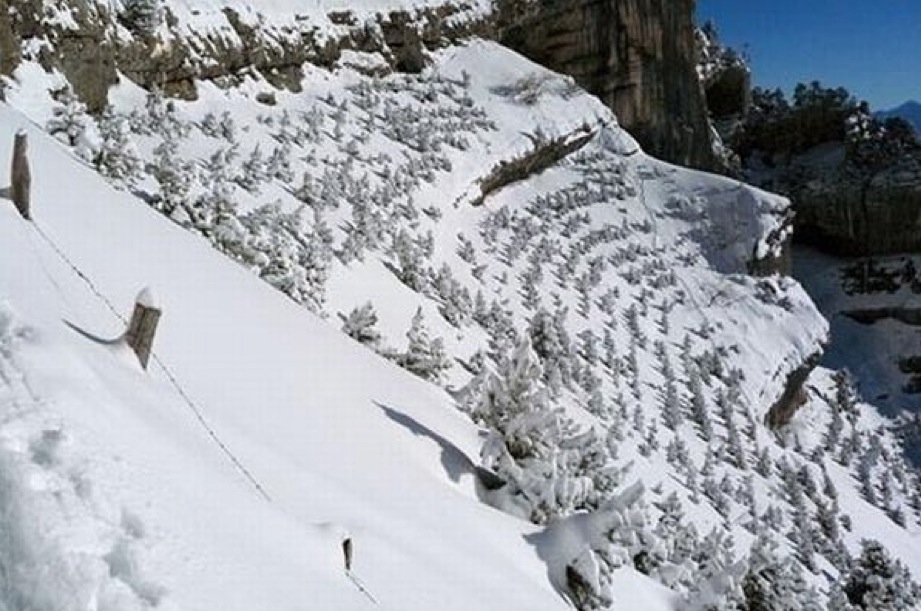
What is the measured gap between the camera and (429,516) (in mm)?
9609

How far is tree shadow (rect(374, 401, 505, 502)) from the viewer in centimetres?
1204

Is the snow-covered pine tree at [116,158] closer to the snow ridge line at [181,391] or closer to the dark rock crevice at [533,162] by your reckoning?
the snow ridge line at [181,391]

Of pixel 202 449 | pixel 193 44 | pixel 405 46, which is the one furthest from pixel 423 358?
pixel 405 46

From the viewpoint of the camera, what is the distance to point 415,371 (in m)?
18.6

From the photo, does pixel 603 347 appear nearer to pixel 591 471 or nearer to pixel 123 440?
pixel 591 471

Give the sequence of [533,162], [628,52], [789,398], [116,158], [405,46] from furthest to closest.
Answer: [628,52], [405,46], [533,162], [789,398], [116,158]

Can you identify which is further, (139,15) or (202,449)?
(139,15)

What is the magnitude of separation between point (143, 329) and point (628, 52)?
171 ft

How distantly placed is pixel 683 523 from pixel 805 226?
183ft

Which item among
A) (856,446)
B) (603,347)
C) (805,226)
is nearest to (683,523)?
(603,347)

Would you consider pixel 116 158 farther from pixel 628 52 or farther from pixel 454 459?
pixel 628 52

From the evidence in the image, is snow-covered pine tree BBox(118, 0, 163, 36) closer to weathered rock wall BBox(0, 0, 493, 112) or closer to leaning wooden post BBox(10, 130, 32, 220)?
weathered rock wall BBox(0, 0, 493, 112)

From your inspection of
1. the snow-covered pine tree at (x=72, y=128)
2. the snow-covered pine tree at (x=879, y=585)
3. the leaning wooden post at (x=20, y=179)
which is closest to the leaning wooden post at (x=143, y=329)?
the leaning wooden post at (x=20, y=179)

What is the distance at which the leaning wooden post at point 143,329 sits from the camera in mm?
7559
